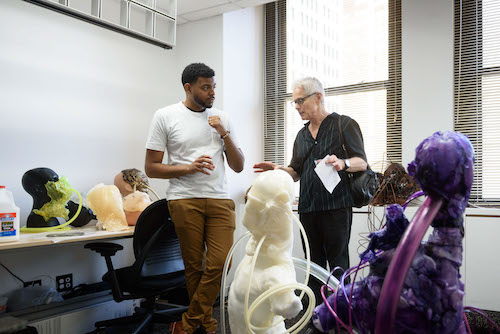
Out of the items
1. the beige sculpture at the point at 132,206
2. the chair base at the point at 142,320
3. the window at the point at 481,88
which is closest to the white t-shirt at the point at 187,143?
the beige sculpture at the point at 132,206

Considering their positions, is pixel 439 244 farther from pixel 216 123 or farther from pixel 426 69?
pixel 426 69

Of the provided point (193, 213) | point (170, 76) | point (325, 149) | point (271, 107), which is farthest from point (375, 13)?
point (193, 213)

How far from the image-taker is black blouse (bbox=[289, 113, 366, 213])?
5.79 feet

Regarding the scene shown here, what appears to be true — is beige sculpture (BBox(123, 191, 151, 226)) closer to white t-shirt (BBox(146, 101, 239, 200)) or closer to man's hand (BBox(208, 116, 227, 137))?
white t-shirt (BBox(146, 101, 239, 200))

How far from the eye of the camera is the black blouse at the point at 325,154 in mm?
1766

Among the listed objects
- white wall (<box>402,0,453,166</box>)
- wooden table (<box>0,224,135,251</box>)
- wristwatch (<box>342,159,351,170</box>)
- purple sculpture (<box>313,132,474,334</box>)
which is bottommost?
wooden table (<box>0,224,135,251</box>)

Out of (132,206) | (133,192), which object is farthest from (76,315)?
(133,192)

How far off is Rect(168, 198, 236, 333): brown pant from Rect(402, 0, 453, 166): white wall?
5.82 feet

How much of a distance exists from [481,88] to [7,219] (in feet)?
10.7

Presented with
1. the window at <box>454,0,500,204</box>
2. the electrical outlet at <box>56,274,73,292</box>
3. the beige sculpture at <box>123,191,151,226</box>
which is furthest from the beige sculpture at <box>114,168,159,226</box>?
→ the window at <box>454,0,500,204</box>

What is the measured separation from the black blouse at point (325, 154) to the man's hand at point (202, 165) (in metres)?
0.46

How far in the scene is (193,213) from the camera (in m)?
1.96

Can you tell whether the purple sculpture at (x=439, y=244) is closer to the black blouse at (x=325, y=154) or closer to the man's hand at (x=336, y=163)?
the man's hand at (x=336, y=163)

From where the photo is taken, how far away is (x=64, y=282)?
8.87 ft
